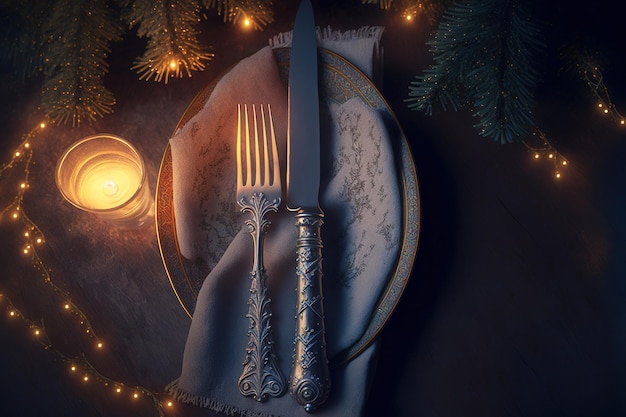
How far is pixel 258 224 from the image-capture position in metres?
0.53

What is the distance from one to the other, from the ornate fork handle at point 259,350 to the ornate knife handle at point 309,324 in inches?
0.8

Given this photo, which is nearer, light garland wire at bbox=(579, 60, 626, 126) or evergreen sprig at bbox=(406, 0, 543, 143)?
evergreen sprig at bbox=(406, 0, 543, 143)

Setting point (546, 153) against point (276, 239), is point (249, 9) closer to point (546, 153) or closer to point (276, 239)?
point (276, 239)

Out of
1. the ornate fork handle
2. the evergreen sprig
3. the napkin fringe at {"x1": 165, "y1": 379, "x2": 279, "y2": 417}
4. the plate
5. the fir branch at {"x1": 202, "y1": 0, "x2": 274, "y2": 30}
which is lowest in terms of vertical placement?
the napkin fringe at {"x1": 165, "y1": 379, "x2": 279, "y2": 417}

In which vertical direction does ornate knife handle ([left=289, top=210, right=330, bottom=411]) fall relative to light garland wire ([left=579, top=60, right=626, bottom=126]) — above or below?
below

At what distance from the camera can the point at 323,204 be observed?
56 cm

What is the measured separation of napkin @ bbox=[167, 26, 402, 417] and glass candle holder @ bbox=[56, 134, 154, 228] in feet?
0.20

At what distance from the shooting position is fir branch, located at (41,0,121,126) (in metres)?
0.56

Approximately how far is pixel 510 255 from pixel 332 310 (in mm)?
195

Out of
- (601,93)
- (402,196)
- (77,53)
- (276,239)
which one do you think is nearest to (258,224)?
(276,239)

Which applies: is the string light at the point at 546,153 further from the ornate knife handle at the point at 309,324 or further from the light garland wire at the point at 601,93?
the ornate knife handle at the point at 309,324

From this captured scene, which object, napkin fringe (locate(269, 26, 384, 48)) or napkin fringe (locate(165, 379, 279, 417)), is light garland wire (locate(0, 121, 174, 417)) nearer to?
napkin fringe (locate(165, 379, 279, 417))

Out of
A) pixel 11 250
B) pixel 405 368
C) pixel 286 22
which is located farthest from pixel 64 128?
pixel 405 368

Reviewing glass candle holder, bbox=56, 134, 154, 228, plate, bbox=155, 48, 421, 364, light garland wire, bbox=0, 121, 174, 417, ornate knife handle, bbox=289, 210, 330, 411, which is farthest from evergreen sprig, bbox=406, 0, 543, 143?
light garland wire, bbox=0, 121, 174, 417
